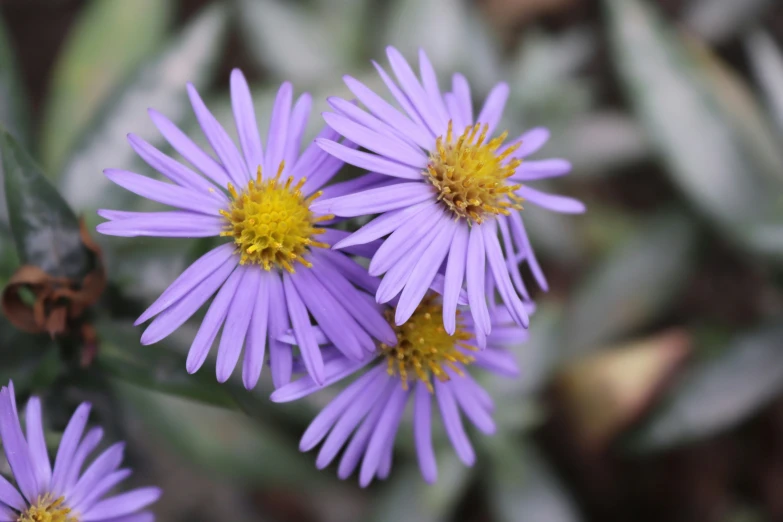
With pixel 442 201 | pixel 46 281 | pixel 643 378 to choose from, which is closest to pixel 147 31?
pixel 46 281

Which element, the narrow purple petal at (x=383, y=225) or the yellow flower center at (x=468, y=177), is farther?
the yellow flower center at (x=468, y=177)

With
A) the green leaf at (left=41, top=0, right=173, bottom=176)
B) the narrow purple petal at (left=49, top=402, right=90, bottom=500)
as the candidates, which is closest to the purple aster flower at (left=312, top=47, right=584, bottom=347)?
the narrow purple petal at (left=49, top=402, right=90, bottom=500)

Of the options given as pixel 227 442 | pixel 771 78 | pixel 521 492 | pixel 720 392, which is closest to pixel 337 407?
pixel 227 442

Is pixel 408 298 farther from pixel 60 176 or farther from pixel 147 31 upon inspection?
pixel 147 31

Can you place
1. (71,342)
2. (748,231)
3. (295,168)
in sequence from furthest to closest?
1. (748,231)
2. (71,342)
3. (295,168)

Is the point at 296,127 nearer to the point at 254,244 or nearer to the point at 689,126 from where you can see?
the point at 254,244

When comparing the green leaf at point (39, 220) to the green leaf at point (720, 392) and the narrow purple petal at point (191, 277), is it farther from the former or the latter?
the green leaf at point (720, 392)

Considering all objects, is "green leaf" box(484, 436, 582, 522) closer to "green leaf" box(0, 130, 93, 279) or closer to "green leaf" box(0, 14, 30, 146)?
"green leaf" box(0, 130, 93, 279)

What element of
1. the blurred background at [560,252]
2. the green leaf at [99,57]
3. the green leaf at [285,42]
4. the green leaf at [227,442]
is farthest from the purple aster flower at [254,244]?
the green leaf at [285,42]
